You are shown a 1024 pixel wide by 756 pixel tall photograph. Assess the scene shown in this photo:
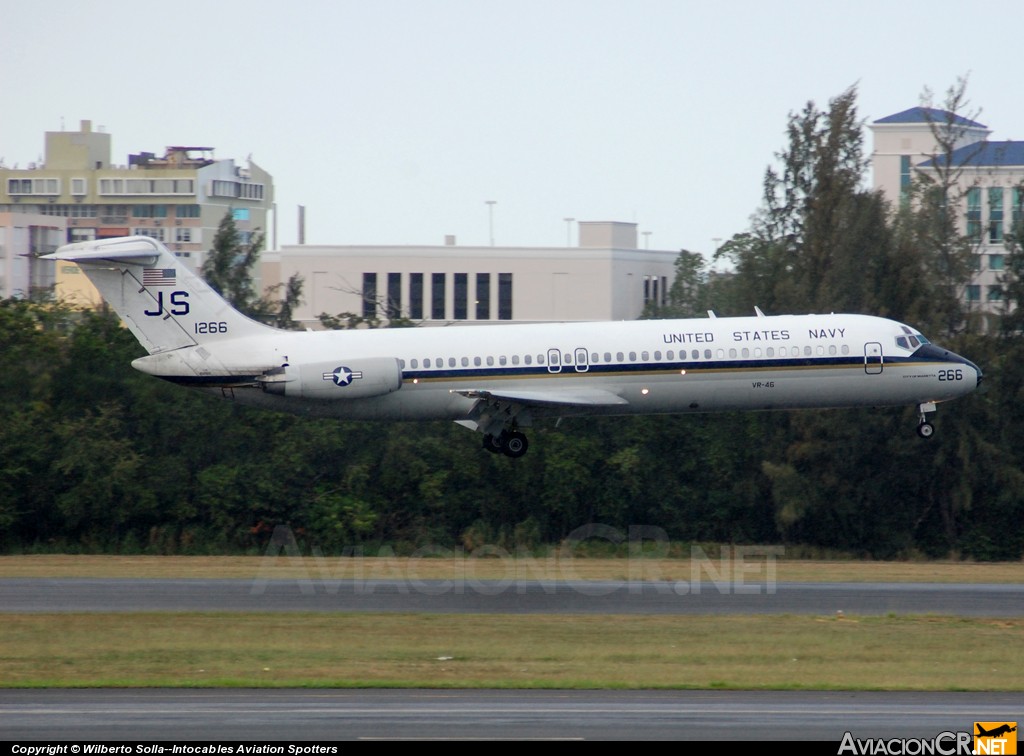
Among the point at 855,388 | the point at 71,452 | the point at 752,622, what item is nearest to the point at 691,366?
the point at 855,388

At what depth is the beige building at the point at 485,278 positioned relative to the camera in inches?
4003

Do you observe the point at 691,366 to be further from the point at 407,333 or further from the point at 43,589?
the point at 43,589

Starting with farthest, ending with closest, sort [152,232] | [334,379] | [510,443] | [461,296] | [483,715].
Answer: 1. [152,232]
2. [461,296]
3. [510,443]
4. [334,379]
5. [483,715]

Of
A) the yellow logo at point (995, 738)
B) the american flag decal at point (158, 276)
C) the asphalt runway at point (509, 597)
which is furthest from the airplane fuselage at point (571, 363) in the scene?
the yellow logo at point (995, 738)

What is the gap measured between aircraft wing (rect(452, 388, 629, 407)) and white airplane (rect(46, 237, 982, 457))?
0.14 ft

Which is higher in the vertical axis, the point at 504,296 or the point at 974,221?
the point at 974,221

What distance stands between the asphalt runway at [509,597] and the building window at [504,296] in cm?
6976

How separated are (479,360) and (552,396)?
219 cm

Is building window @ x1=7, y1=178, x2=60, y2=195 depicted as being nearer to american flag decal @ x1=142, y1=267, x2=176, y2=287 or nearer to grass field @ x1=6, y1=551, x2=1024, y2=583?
grass field @ x1=6, y1=551, x2=1024, y2=583

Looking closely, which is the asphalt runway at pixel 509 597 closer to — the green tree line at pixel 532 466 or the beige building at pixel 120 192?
the green tree line at pixel 532 466

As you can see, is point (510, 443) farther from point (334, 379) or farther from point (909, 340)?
point (909, 340)

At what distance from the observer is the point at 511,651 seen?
78.7 feet

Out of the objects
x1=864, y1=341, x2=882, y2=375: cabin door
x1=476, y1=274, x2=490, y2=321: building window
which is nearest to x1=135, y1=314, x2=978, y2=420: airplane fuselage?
x1=864, y1=341, x2=882, y2=375: cabin door

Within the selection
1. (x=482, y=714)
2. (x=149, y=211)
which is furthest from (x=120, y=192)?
(x=482, y=714)
